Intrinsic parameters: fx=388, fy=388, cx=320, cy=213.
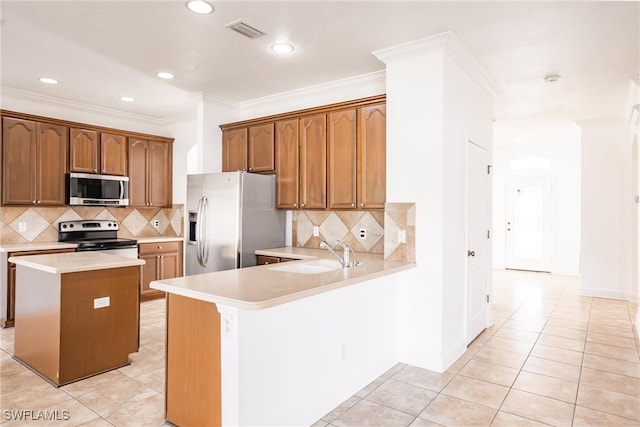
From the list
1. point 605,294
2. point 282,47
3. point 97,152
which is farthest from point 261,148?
point 605,294

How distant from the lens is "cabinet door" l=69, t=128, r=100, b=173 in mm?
5012

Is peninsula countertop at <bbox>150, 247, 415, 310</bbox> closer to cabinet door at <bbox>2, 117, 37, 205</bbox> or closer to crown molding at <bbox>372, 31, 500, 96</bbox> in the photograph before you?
crown molding at <bbox>372, 31, 500, 96</bbox>

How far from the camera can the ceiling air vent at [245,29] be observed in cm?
290

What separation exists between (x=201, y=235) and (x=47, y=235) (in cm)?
238

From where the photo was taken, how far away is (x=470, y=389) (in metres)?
2.88

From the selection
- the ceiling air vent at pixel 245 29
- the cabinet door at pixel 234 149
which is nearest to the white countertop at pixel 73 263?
the cabinet door at pixel 234 149

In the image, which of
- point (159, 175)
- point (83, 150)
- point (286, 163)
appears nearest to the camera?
point (286, 163)

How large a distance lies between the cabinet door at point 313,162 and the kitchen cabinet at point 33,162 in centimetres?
316

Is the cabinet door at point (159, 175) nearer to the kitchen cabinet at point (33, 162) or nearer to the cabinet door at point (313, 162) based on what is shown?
the kitchen cabinet at point (33, 162)

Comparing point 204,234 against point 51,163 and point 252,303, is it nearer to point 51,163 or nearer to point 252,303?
point 51,163

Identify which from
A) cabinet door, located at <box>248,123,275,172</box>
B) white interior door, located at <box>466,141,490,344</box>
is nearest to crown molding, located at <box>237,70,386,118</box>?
cabinet door, located at <box>248,123,275,172</box>

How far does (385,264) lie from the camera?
3180 millimetres

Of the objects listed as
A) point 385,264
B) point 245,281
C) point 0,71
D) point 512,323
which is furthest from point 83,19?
point 512,323

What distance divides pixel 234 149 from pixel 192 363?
3123 millimetres
